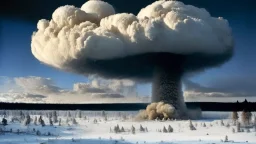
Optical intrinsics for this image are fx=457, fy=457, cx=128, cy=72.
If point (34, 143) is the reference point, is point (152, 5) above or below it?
above

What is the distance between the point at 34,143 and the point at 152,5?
292 ft

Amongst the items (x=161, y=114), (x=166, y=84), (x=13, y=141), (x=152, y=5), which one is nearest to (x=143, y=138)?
(x=13, y=141)

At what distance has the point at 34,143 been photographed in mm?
73312

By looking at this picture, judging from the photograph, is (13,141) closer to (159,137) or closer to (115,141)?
(115,141)

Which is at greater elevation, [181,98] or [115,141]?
[181,98]

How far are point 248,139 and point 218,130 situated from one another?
1932 centimetres

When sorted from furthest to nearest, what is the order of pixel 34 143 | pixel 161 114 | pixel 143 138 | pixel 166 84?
pixel 166 84 < pixel 161 114 < pixel 143 138 < pixel 34 143

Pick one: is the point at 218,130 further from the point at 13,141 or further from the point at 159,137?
the point at 13,141

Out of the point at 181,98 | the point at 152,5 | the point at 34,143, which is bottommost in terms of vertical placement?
the point at 34,143

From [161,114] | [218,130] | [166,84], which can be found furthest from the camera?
[166,84]

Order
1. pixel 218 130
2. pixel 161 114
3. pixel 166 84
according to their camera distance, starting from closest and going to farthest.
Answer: pixel 218 130
pixel 161 114
pixel 166 84

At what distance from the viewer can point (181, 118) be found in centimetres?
13938

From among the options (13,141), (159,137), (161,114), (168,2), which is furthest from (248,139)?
(168,2)

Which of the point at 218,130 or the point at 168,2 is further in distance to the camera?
the point at 168,2
